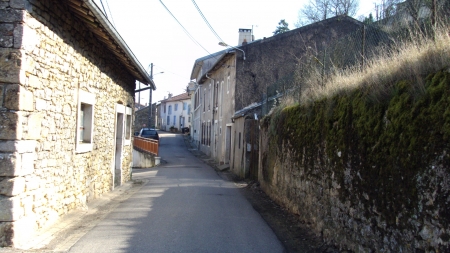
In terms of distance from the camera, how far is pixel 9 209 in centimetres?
540

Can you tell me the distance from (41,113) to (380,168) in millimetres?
4813

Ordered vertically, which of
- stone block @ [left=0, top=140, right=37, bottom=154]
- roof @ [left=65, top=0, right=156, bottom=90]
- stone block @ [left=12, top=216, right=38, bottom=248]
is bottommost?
stone block @ [left=12, top=216, right=38, bottom=248]

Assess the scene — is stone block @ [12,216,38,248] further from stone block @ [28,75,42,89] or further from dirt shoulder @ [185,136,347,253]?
dirt shoulder @ [185,136,347,253]

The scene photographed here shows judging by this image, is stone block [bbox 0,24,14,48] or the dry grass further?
stone block [bbox 0,24,14,48]

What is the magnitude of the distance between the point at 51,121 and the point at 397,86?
5.20m

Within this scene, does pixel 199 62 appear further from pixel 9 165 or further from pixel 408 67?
pixel 408 67

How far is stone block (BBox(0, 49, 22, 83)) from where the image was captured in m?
5.56

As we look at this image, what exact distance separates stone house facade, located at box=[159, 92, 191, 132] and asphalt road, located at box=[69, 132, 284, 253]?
53762 millimetres

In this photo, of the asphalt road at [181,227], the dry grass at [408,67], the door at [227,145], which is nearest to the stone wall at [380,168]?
the dry grass at [408,67]

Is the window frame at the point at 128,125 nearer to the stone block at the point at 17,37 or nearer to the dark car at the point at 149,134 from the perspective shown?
the stone block at the point at 17,37

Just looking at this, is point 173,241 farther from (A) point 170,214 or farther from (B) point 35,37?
(B) point 35,37

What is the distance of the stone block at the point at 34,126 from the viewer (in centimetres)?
588

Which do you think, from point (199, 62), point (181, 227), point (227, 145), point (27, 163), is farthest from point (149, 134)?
point (27, 163)

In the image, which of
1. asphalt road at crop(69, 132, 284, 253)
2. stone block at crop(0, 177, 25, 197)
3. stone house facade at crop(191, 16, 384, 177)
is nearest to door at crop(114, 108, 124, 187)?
asphalt road at crop(69, 132, 284, 253)
